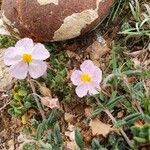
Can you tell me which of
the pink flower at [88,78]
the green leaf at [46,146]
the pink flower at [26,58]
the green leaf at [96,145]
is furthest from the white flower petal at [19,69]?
the green leaf at [96,145]

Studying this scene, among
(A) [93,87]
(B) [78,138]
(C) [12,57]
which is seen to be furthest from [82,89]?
(C) [12,57]

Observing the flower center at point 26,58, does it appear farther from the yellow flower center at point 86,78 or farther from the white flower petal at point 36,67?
the yellow flower center at point 86,78

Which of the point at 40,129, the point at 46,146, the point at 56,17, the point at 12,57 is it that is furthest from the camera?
the point at 56,17

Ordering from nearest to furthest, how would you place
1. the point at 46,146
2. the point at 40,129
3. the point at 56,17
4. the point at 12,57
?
the point at 46,146
the point at 12,57
the point at 40,129
the point at 56,17

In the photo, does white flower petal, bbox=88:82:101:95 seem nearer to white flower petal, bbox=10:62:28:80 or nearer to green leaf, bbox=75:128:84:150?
green leaf, bbox=75:128:84:150

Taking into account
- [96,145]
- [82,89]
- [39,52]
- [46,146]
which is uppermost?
[39,52]

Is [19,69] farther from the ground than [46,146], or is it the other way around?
[19,69]

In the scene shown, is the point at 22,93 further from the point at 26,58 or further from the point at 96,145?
the point at 96,145
